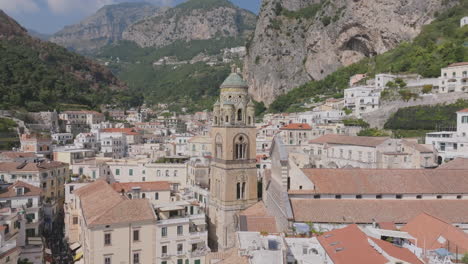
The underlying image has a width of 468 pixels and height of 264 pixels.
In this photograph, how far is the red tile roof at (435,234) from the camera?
68.8 feet

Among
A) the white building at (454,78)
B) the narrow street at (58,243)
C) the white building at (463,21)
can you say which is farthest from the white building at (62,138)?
the white building at (463,21)

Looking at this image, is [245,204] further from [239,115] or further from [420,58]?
[420,58]

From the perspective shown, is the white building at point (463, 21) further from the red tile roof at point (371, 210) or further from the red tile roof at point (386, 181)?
the red tile roof at point (371, 210)

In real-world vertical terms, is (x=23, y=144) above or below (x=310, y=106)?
below

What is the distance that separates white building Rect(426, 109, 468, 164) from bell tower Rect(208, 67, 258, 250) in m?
25.6

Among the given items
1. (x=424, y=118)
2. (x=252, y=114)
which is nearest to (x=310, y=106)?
(x=424, y=118)

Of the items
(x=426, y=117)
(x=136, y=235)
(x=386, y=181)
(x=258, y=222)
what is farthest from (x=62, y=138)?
(x=426, y=117)

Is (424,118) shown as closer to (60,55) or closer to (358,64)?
(358,64)

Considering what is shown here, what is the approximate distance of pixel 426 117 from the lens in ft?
176

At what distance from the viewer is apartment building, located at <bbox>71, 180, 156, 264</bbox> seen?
91.1 ft

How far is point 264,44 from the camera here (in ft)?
444

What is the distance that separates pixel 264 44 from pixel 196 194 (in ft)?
336

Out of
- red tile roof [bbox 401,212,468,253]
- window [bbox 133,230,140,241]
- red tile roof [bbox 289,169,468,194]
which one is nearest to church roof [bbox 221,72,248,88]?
red tile roof [bbox 289,169,468,194]

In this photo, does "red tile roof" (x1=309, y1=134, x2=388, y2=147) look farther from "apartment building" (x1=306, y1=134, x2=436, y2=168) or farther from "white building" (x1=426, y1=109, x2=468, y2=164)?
"white building" (x1=426, y1=109, x2=468, y2=164)
